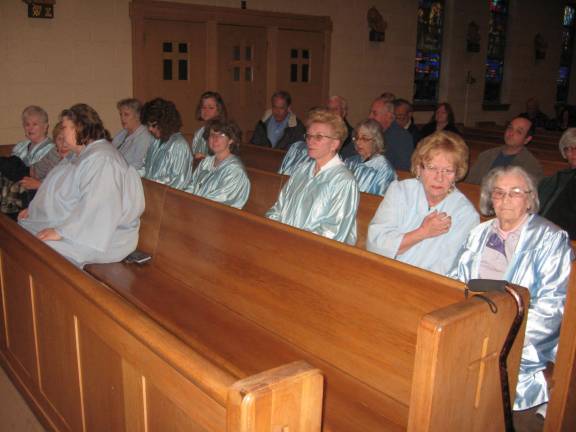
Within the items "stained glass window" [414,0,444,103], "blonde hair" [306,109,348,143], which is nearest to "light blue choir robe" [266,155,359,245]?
"blonde hair" [306,109,348,143]

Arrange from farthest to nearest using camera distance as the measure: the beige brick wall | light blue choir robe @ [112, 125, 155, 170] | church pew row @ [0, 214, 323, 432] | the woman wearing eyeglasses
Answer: the beige brick wall < light blue choir robe @ [112, 125, 155, 170] < the woman wearing eyeglasses < church pew row @ [0, 214, 323, 432]

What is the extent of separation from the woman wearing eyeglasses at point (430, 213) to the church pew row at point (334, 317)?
1.49 feet

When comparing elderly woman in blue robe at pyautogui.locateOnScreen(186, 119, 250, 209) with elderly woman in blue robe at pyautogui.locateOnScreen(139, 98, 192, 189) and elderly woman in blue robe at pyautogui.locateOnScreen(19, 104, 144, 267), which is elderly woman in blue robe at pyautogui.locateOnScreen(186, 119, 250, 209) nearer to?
elderly woman in blue robe at pyautogui.locateOnScreen(19, 104, 144, 267)

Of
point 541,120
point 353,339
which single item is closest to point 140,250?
point 353,339

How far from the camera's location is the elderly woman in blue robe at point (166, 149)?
4.97 meters

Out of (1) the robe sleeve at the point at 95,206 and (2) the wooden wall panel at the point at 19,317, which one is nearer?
(2) the wooden wall panel at the point at 19,317

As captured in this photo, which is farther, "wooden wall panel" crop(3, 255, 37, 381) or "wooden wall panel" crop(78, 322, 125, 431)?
"wooden wall panel" crop(3, 255, 37, 381)

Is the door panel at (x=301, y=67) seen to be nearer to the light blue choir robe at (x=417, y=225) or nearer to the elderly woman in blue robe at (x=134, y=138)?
the elderly woman in blue robe at (x=134, y=138)

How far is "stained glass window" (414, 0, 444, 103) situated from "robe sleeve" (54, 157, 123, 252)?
7.85 metres

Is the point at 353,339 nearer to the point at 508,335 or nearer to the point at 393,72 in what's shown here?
the point at 508,335

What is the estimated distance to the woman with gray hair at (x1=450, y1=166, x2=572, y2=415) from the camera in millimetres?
2232

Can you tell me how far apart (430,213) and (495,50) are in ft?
32.3

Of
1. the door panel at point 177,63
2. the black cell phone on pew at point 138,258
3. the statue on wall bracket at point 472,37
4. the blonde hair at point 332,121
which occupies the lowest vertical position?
the black cell phone on pew at point 138,258

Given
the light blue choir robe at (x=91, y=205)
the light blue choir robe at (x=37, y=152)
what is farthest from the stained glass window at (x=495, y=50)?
the light blue choir robe at (x=91, y=205)
